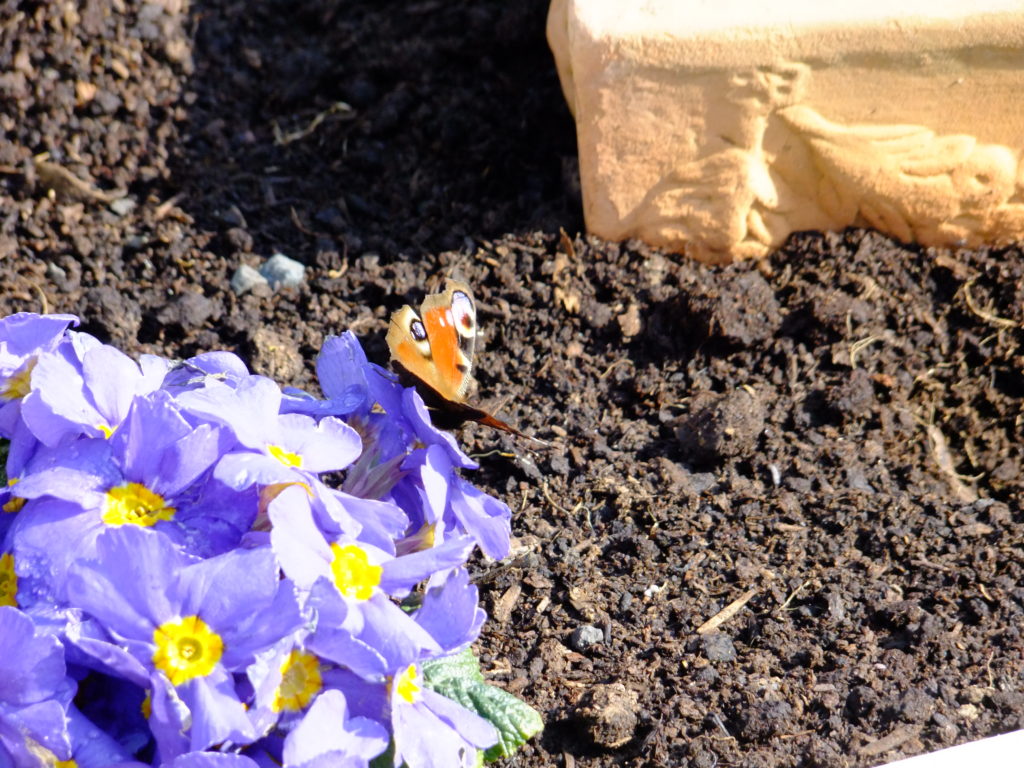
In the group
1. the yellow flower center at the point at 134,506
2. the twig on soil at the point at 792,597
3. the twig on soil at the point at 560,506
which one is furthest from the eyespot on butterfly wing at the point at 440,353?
the twig on soil at the point at 792,597

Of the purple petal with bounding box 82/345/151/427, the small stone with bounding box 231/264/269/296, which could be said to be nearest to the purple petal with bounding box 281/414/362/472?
the purple petal with bounding box 82/345/151/427

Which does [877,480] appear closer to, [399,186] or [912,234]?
[912,234]

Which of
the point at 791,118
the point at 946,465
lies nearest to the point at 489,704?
the point at 946,465

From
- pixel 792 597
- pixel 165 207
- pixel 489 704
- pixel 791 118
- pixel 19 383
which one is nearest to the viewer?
pixel 19 383

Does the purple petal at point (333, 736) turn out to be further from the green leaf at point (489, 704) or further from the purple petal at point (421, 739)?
the green leaf at point (489, 704)

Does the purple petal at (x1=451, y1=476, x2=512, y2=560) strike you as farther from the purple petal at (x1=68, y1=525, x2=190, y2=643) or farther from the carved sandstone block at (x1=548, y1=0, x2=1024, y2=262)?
the carved sandstone block at (x1=548, y1=0, x2=1024, y2=262)

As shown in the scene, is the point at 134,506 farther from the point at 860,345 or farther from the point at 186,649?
the point at 860,345

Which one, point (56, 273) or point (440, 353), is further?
point (56, 273)
